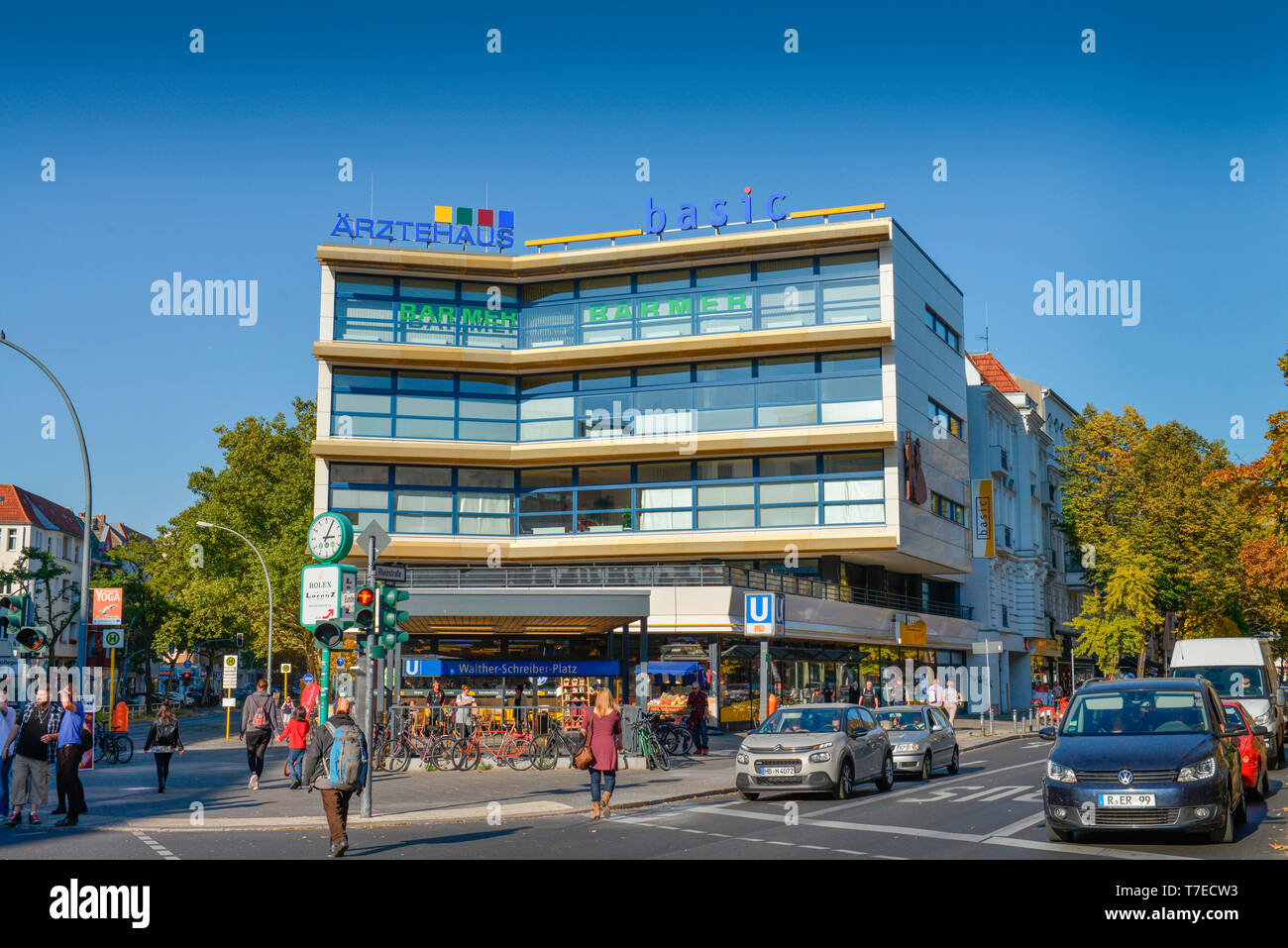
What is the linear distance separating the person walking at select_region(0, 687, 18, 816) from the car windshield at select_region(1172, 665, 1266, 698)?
65.6 feet

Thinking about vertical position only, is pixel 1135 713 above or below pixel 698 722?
above

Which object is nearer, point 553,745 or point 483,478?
point 553,745

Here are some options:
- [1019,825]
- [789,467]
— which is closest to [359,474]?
[789,467]

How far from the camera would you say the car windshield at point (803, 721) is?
64.6 ft

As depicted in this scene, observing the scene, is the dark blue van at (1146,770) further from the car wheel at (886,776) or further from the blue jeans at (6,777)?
the blue jeans at (6,777)

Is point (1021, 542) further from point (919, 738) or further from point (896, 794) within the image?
point (896, 794)

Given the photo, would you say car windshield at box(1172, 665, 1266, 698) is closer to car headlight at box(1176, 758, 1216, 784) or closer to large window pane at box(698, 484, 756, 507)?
car headlight at box(1176, 758, 1216, 784)

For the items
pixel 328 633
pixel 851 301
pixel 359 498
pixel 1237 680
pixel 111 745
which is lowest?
pixel 111 745

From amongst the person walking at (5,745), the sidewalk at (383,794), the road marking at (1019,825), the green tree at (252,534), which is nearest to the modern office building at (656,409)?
the green tree at (252,534)

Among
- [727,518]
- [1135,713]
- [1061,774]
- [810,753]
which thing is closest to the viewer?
[1061,774]

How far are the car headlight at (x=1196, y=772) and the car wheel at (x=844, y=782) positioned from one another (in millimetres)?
7552

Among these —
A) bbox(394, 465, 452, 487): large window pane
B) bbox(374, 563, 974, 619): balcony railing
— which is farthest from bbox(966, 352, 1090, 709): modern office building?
bbox(394, 465, 452, 487): large window pane

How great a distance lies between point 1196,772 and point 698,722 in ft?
63.0

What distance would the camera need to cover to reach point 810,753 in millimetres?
18891
